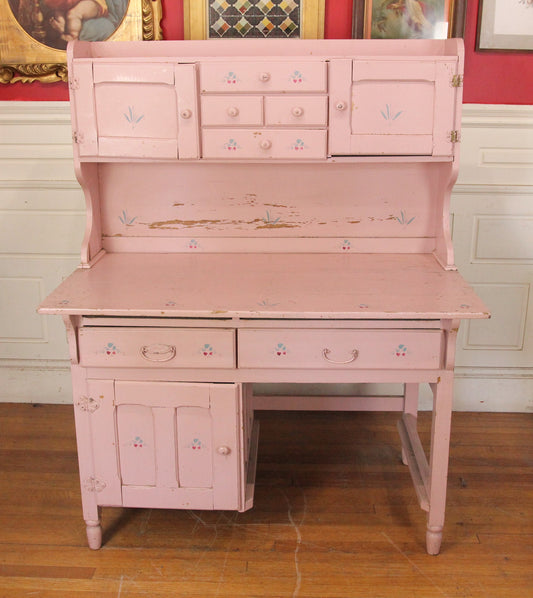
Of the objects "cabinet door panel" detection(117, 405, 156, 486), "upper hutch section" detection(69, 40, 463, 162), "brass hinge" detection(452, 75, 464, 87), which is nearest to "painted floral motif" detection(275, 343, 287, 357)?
"cabinet door panel" detection(117, 405, 156, 486)

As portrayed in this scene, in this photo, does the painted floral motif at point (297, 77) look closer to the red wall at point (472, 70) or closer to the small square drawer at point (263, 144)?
the small square drawer at point (263, 144)

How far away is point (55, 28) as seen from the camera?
8.83ft

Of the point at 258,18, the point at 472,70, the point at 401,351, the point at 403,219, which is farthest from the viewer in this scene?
the point at 472,70

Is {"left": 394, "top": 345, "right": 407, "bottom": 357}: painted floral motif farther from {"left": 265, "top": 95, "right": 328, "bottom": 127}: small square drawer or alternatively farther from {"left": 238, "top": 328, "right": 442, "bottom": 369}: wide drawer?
{"left": 265, "top": 95, "right": 328, "bottom": 127}: small square drawer

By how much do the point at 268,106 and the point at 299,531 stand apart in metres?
1.44

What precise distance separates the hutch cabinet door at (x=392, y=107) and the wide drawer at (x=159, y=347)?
757mm

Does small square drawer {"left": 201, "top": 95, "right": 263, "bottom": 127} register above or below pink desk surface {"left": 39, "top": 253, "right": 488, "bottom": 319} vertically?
above

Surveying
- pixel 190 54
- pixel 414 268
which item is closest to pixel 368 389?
pixel 414 268

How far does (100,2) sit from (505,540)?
2.52m

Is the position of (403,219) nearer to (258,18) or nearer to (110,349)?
(258,18)

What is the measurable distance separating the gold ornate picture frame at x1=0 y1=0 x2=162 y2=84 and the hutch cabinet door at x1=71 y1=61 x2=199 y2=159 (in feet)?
1.95

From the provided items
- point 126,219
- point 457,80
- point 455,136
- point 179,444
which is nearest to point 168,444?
point 179,444

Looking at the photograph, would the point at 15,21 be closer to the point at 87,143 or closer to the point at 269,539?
the point at 87,143

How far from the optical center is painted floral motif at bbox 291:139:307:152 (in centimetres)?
219
